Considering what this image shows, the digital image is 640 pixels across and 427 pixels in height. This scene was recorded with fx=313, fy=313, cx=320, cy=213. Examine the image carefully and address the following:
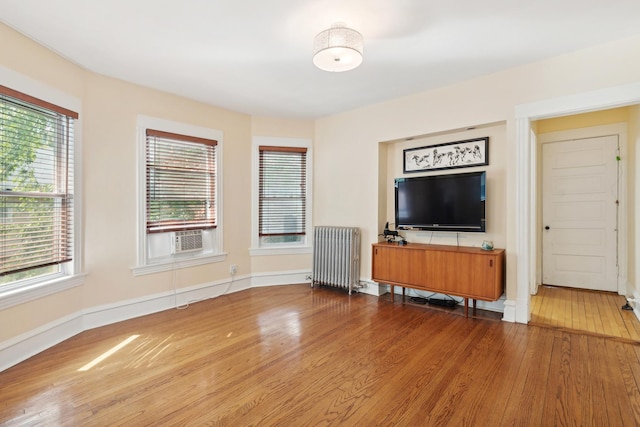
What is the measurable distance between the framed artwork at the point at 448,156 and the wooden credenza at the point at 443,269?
39.5 inches

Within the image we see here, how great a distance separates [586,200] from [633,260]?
98 centimetres

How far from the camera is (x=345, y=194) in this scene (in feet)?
15.4

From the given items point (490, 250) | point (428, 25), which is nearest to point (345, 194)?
point (490, 250)

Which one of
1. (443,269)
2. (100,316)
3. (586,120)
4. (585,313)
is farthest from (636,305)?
(100,316)

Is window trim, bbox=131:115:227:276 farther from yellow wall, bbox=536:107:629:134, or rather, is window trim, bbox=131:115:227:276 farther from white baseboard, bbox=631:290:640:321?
white baseboard, bbox=631:290:640:321

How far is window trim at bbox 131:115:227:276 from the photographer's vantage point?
3.55 meters

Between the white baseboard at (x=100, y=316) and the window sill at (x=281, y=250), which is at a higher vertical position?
the window sill at (x=281, y=250)

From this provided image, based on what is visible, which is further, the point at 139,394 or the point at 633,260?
the point at 633,260

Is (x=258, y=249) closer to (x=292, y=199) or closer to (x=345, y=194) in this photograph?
(x=292, y=199)

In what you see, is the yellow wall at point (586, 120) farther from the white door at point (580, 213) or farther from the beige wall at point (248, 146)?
the beige wall at point (248, 146)

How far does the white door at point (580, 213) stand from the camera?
4.29 meters

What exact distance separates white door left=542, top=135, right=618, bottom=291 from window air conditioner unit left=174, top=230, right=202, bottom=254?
5.03 m

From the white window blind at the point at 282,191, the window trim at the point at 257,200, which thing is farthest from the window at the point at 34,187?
the white window blind at the point at 282,191

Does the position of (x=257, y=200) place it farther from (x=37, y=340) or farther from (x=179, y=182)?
(x=37, y=340)
